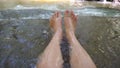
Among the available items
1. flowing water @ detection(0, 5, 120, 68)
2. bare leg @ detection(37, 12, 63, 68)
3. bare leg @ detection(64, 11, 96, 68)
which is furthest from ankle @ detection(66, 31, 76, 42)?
flowing water @ detection(0, 5, 120, 68)

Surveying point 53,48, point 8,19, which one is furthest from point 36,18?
point 53,48

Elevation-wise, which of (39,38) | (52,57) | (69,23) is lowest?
(39,38)

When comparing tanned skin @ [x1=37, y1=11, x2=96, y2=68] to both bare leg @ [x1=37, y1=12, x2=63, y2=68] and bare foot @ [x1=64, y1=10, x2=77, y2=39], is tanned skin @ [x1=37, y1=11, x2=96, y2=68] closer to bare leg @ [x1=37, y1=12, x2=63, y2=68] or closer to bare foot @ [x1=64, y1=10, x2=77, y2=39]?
bare leg @ [x1=37, y1=12, x2=63, y2=68]

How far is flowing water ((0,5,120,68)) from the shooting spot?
2.86m

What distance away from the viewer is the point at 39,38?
11.5 ft

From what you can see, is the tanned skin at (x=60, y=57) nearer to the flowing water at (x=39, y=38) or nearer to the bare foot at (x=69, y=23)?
the bare foot at (x=69, y=23)

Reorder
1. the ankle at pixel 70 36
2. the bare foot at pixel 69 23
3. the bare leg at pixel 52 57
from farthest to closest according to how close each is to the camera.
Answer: the bare foot at pixel 69 23
the ankle at pixel 70 36
the bare leg at pixel 52 57

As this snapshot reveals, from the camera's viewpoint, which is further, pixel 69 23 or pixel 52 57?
pixel 69 23

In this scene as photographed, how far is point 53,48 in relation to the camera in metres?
2.30

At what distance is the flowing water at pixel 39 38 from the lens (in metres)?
2.86

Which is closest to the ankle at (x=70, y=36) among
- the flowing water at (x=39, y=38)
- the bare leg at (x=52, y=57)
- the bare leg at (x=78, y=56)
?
the bare leg at (x=78, y=56)

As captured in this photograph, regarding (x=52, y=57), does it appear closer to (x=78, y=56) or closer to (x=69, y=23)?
(x=78, y=56)

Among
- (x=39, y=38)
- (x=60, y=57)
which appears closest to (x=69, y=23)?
(x=39, y=38)

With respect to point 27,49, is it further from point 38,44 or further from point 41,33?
point 41,33
